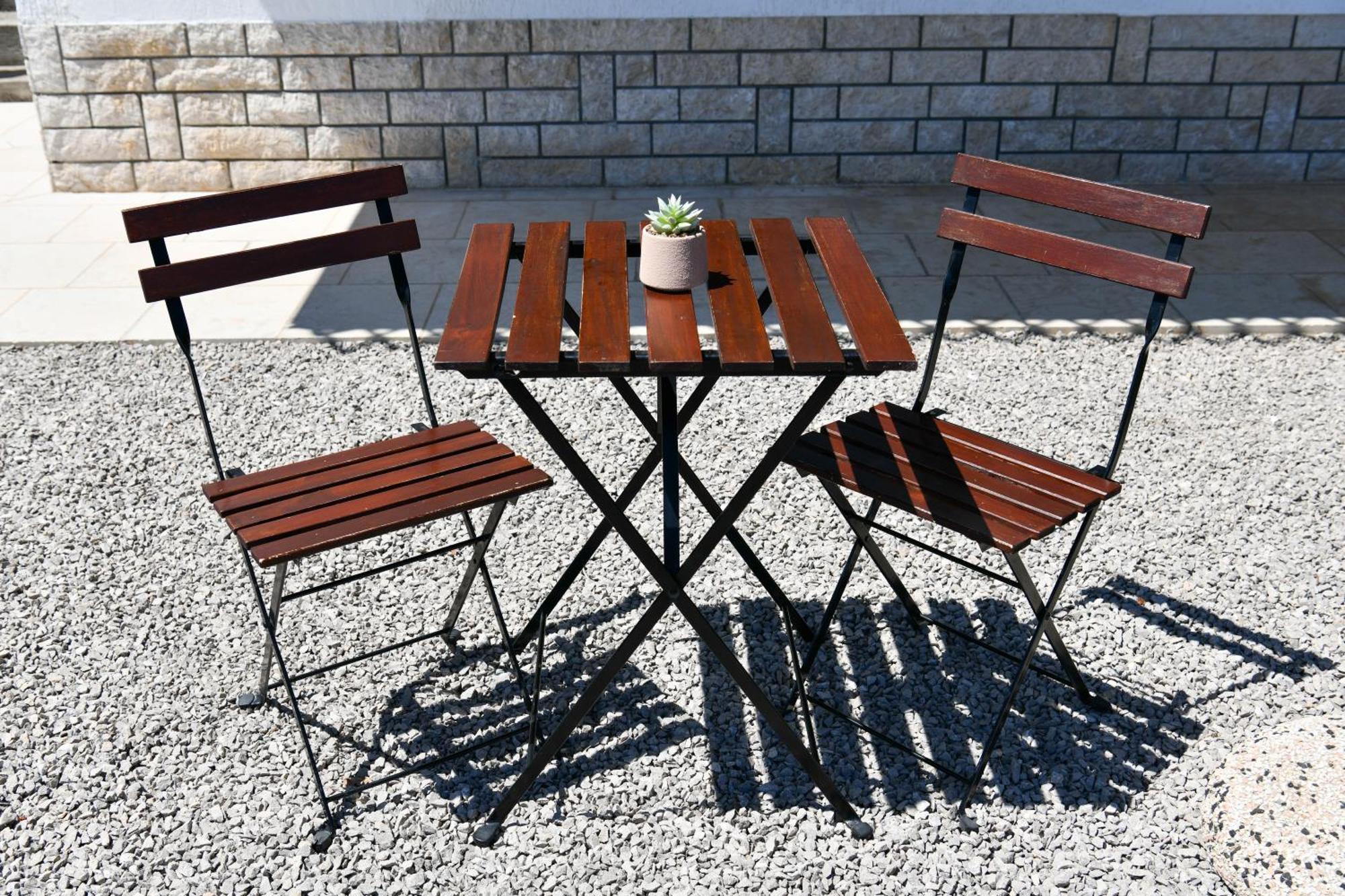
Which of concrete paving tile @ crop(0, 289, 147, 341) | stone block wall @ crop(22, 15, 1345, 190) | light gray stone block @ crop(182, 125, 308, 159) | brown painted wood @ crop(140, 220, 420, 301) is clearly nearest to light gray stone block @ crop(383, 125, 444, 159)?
stone block wall @ crop(22, 15, 1345, 190)

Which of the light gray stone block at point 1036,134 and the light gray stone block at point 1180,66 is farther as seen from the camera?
the light gray stone block at point 1036,134

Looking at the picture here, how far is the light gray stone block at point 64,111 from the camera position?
22.9 ft

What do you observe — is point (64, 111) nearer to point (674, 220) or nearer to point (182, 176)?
point (182, 176)

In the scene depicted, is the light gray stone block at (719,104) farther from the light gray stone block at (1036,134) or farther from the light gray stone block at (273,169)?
the light gray stone block at (273,169)

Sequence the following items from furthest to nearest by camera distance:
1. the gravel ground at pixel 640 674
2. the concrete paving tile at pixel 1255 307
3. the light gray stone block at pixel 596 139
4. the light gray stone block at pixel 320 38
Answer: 1. the light gray stone block at pixel 596 139
2. the light gray stone block at pixel 320 38
3. the concrete paving tile at pixel 1255 307
4. the gravel ground at pixel 640 674

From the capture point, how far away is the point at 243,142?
23.1 ft

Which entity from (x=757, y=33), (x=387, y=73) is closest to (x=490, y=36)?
(x=387, y=73)

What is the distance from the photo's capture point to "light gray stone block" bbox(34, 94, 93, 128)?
6977 millimetres

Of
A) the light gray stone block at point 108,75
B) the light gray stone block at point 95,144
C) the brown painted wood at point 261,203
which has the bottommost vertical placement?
the light gray stone block at point 95,144

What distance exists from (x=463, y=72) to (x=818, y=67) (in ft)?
6.44

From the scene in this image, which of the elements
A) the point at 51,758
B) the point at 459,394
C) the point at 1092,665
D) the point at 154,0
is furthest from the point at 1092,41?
the point at 51,758

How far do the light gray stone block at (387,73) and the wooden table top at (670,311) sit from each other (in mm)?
3993

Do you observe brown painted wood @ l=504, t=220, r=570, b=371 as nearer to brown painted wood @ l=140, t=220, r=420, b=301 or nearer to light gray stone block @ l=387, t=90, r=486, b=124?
brown painted wood @ l=140, t=220, r=420, b=301

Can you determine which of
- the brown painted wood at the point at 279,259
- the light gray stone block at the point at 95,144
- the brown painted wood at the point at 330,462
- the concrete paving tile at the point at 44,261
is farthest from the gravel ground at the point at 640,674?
the light gray stone block at the point at 95,144
